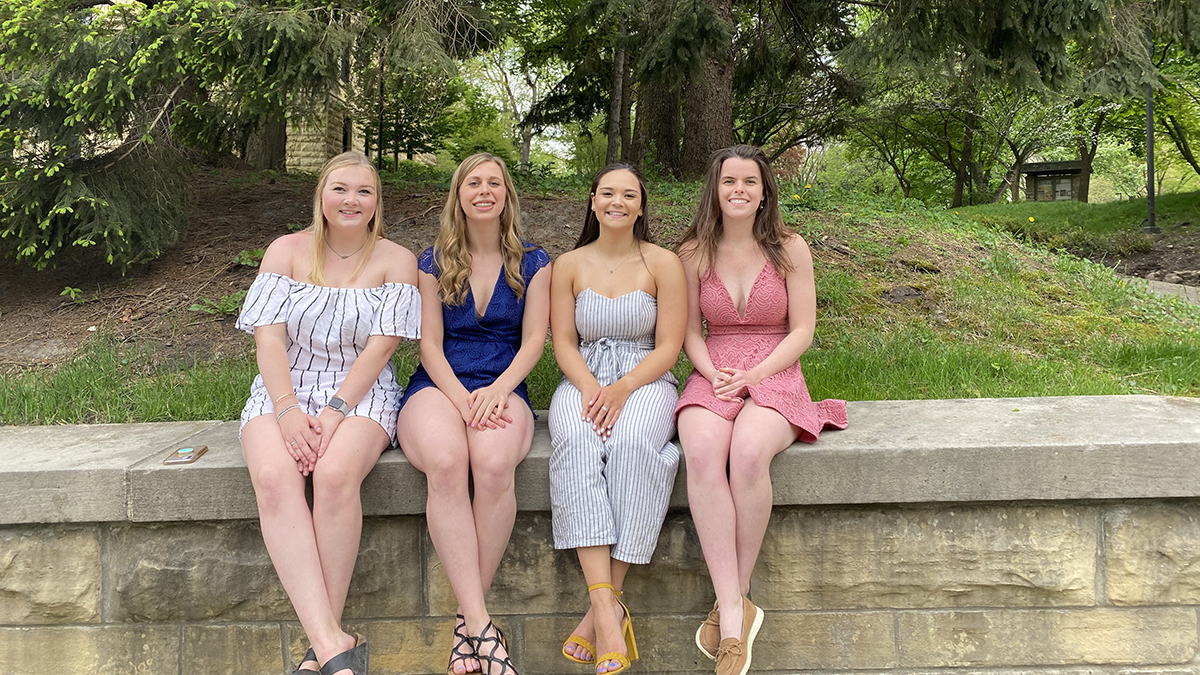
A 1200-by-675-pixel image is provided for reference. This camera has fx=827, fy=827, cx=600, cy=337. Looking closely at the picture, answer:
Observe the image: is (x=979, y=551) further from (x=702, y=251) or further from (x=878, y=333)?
(x=878, y=333)

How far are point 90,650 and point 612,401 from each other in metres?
1.97

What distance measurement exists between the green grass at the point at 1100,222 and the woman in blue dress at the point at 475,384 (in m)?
11.8

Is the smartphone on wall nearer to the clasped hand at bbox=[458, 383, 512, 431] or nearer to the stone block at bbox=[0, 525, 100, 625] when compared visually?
the stone block at bbox=[0, 525, 100, 625]

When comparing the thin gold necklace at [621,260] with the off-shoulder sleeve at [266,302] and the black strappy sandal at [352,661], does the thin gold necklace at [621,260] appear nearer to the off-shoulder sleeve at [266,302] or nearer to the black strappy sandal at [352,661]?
the off-shoulder sleeve at [266,302]

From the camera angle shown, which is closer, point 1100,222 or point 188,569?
point 188,569

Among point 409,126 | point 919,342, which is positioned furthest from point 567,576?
point 409,126

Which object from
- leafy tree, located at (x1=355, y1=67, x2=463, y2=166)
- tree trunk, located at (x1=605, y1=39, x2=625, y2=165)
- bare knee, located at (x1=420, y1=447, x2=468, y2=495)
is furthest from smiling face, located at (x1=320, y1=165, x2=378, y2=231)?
tree trunk, located at (x1=605, y1=39, x2=625, y2=165)

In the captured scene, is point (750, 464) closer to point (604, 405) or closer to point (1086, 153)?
Result: point (604, 405)

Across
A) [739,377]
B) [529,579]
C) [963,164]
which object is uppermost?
[963,164]

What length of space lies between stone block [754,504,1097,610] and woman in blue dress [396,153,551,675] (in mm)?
923

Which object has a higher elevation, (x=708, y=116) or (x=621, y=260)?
(x=708, y=116)

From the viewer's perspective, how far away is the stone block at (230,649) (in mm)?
2807

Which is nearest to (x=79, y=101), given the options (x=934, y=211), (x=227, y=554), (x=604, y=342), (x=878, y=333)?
(x=227, y=554)

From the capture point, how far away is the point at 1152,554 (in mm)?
2715
